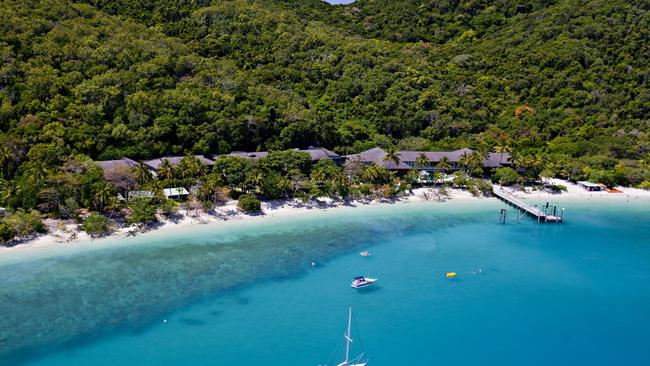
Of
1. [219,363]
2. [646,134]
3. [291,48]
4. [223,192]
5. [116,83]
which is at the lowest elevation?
[219,363]

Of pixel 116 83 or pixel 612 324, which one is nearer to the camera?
pixel 612 324

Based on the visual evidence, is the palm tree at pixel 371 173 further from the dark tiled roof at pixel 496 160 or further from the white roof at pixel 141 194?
the white roof at pixel 141 194

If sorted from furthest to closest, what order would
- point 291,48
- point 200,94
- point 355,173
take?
point 291,48 → point 200,94 → point 355,173

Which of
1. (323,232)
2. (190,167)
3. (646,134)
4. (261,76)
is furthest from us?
(261,76)

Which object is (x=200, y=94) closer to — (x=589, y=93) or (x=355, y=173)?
(x=355, y=173)

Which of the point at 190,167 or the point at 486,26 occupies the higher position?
the point at 486,26

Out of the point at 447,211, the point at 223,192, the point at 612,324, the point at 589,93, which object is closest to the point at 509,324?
the point at 612,324

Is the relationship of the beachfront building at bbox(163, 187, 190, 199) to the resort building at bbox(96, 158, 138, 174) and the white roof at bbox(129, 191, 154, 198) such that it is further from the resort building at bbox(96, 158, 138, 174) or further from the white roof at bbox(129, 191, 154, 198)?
the resort building at bbox(96, 158, 138, 174)
